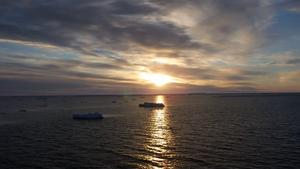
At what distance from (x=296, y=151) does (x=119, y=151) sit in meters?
31.8

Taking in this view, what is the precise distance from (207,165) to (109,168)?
1444 centimetres

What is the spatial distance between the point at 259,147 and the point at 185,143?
1453 cm

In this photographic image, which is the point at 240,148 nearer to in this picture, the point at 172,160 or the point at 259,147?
the point at 259,147

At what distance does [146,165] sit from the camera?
4297 centimetres

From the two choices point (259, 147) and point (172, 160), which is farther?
point (259, 147)

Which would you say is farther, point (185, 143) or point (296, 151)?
point (185, 143)

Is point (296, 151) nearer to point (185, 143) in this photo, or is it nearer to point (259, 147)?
point (259, 147)

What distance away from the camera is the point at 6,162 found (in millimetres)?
45031

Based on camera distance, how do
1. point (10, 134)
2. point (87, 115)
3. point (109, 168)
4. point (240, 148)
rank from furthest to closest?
point (87, 115) < point (10, 134) < point (240, 148) < point (109, 168)

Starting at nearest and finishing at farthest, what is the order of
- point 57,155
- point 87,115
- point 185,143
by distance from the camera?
point 57,155, point 185,143, point 87,115

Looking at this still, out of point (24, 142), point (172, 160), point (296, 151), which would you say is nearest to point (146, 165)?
point (172, 160)

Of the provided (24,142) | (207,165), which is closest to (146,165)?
(207,165)

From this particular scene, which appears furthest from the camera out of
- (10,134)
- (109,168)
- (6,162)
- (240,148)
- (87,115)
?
(87,115)

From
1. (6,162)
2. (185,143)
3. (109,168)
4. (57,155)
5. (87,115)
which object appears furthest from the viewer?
(87,115)
